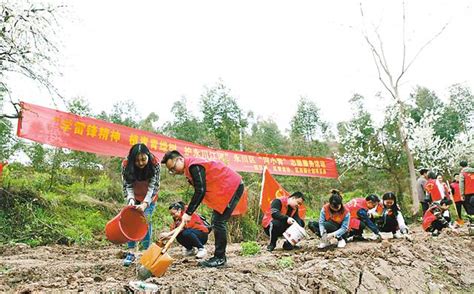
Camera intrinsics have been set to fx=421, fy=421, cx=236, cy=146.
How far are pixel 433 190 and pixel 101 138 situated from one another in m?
6.78

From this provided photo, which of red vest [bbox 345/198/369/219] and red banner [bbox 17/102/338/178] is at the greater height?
red banner [bbox 17/102/338/178]

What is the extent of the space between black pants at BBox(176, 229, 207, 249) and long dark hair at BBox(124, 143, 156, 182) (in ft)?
3.83

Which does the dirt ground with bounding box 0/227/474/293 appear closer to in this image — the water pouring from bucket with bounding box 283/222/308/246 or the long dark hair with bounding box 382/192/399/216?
the water pouring from bucket with bounding box 283/222/308/246

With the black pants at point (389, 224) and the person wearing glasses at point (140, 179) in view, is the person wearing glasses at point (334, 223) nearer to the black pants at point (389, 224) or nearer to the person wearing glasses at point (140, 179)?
the black pants at point (389, 224)

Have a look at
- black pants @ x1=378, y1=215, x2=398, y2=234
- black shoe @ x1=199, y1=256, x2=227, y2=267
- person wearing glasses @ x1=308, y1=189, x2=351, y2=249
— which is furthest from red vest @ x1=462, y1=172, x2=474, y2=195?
black shoe @ x1=199, y1=256, x2=227, y2=267

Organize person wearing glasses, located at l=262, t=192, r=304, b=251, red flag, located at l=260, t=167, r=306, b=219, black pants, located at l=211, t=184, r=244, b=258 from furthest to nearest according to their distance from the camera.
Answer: red flag, located at l=260, t=167, r=306, b=219, person wearing glasses, located at l=262, t=192, r=304, b=251, black pants, located at l=211, t=184, r=244, b=258

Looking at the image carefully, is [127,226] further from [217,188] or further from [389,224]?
[389,224]

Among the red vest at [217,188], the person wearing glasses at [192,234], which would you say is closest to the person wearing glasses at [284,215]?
the person wearing glasses at [192,234]

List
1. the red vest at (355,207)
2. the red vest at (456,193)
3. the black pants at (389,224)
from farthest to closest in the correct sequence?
1. the red vest at (456,193)
2. the black pants at (389,224)
3. the red vest at (355,207)

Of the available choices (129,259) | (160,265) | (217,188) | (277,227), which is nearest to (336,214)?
(277,227)

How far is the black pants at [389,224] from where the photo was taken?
22.3 ft

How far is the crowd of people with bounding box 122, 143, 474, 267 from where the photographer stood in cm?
368

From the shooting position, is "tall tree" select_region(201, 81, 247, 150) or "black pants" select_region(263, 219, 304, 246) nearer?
"black pants" select_region(263, 219, 304, 246)

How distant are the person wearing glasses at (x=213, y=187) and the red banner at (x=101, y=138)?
4.29 meters
